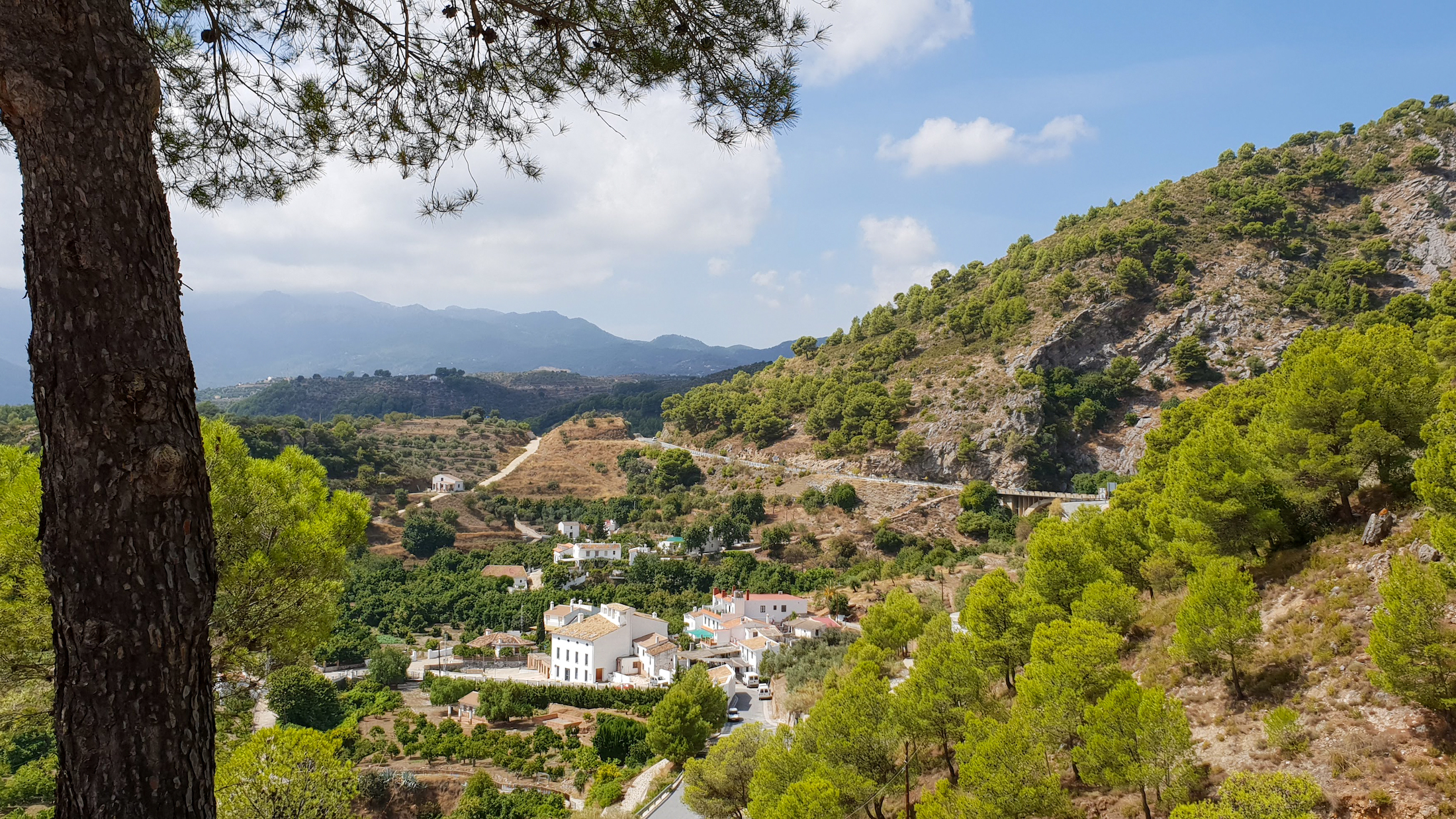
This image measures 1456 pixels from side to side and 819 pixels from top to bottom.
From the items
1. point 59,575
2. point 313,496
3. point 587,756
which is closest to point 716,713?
point 587,756

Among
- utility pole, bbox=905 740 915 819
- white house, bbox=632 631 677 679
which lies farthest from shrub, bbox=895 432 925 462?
utility pole, bbox=905 740 915 819

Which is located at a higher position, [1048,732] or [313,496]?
[313,496]

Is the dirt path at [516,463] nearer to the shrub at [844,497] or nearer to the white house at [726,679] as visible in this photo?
the shrub at [844,497]

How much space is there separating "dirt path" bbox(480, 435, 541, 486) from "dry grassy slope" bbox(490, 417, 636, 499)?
2.13 ft

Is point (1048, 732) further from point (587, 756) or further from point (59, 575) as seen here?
point (587, 756)

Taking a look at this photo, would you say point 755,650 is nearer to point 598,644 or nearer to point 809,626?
point 809,626

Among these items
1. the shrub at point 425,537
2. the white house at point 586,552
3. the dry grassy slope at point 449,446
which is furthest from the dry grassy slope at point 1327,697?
the dry grassy slope at point 449,446

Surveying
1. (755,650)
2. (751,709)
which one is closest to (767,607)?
(755,650)

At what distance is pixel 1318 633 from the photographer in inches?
327

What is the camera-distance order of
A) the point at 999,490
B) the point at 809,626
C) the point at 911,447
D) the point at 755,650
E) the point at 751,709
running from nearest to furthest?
the point at 751,709
the point at 755,650
the point at 809,626
the point at 999,490
the point at 911,447

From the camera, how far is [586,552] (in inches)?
1471

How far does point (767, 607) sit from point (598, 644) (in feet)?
23.4

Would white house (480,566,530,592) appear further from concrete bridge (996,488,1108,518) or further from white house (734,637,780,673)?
concrete bridge (996,488,1108,518)

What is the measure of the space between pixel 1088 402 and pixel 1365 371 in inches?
1227
